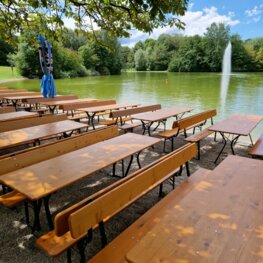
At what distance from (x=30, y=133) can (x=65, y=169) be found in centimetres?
182

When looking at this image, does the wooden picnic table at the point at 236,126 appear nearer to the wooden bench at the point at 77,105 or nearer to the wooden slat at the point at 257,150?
the wooden slat at the point at 257,150

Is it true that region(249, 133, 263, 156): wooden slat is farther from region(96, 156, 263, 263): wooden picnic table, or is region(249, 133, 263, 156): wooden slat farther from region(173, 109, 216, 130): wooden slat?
region(96, 156, 263, 263): wooden picnic table

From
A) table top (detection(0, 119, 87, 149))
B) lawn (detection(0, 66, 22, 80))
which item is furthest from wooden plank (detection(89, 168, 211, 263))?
lawn (detection(0, 66, 22, 80))

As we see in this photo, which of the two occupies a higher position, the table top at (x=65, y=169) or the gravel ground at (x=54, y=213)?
the table top at (x=65, y=169)

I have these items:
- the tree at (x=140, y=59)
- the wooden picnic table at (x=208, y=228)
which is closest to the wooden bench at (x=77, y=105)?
the wooden picnic table at (x=208, y=228)

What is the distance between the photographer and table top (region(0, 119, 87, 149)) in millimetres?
3577

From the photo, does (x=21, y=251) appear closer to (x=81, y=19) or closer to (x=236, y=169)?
(x=236, y=169)

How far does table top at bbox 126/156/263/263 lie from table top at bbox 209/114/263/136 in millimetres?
2351

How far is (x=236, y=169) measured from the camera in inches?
94.1

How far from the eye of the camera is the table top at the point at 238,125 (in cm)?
434

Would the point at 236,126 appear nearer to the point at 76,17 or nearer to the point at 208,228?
the point at 208,228

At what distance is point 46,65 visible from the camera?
891 cm

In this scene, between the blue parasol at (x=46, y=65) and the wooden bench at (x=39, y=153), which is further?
the blue parasol at (x=46, y=65)

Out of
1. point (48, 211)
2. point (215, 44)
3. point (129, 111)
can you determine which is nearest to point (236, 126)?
point (129, 111)
